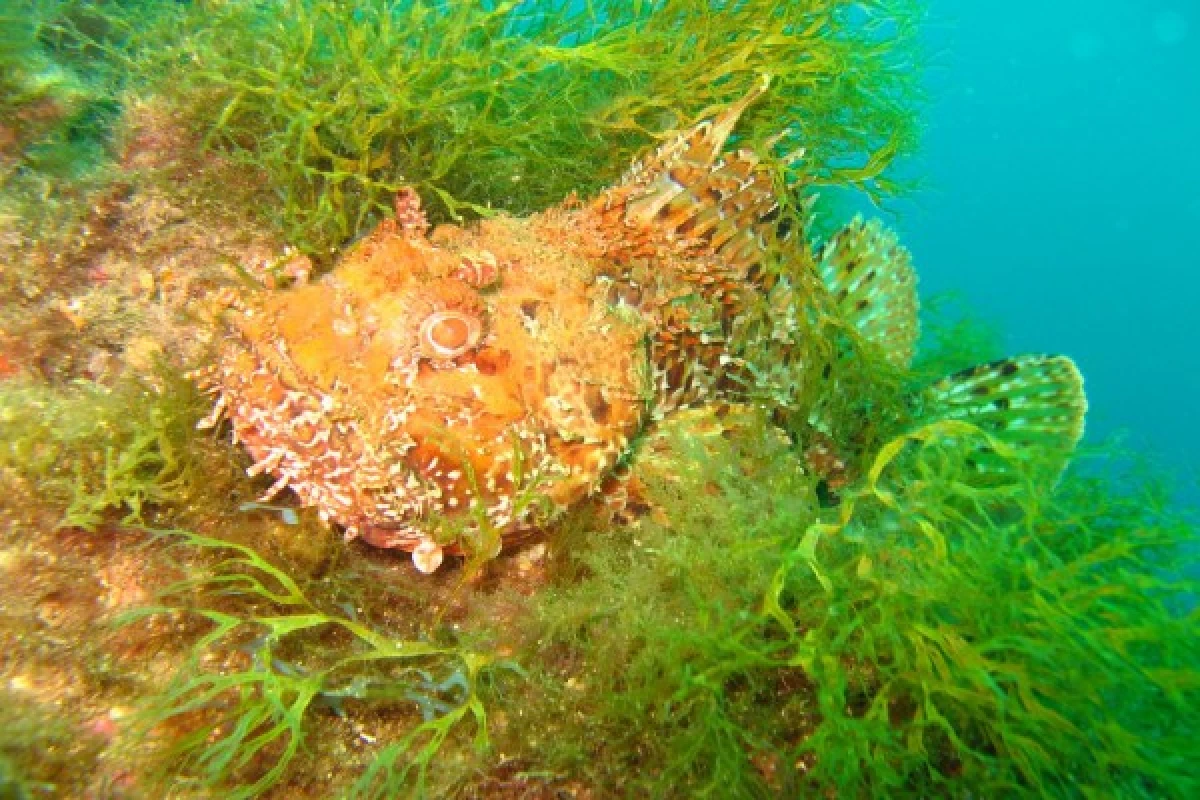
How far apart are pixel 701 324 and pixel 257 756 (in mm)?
3394

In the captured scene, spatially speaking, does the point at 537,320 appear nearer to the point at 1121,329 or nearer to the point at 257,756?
the point at 257,756

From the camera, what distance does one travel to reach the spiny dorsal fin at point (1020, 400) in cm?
588

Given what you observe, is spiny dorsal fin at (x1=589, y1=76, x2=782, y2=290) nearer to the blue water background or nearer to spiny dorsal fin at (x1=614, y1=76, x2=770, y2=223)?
spiny dorsal fin at (x1=614, y1=76, x2=770, y2=223)

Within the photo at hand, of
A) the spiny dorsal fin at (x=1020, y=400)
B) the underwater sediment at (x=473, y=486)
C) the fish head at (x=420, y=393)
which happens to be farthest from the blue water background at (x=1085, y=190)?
the fish head at (x=420, y=393)

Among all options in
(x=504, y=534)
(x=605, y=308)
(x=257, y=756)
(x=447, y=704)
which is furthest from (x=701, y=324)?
(x=257, y=756)

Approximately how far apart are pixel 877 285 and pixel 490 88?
3.70 m

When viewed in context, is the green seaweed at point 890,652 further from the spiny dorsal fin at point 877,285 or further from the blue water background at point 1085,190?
the blue water background at point 1085,190

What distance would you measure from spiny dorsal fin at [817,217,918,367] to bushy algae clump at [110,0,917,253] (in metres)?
0.49

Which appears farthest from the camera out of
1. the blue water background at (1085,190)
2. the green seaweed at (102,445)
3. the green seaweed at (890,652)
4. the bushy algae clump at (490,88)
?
the blue water background at (1085,190)

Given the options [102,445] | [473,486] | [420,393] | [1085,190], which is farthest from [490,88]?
[1085,190]

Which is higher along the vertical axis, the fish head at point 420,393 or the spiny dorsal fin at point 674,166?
the spiny dorsal fin at point 674,166

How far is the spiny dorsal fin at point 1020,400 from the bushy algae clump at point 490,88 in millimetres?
1956

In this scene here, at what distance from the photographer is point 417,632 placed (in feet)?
11.4

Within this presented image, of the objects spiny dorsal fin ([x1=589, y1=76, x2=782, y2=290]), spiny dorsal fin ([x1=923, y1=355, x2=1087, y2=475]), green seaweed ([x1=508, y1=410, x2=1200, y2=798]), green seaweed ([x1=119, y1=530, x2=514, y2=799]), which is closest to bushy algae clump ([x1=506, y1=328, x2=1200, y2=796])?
green seaweed ([x1=508, y1=410, x2=1200, y2=798])
